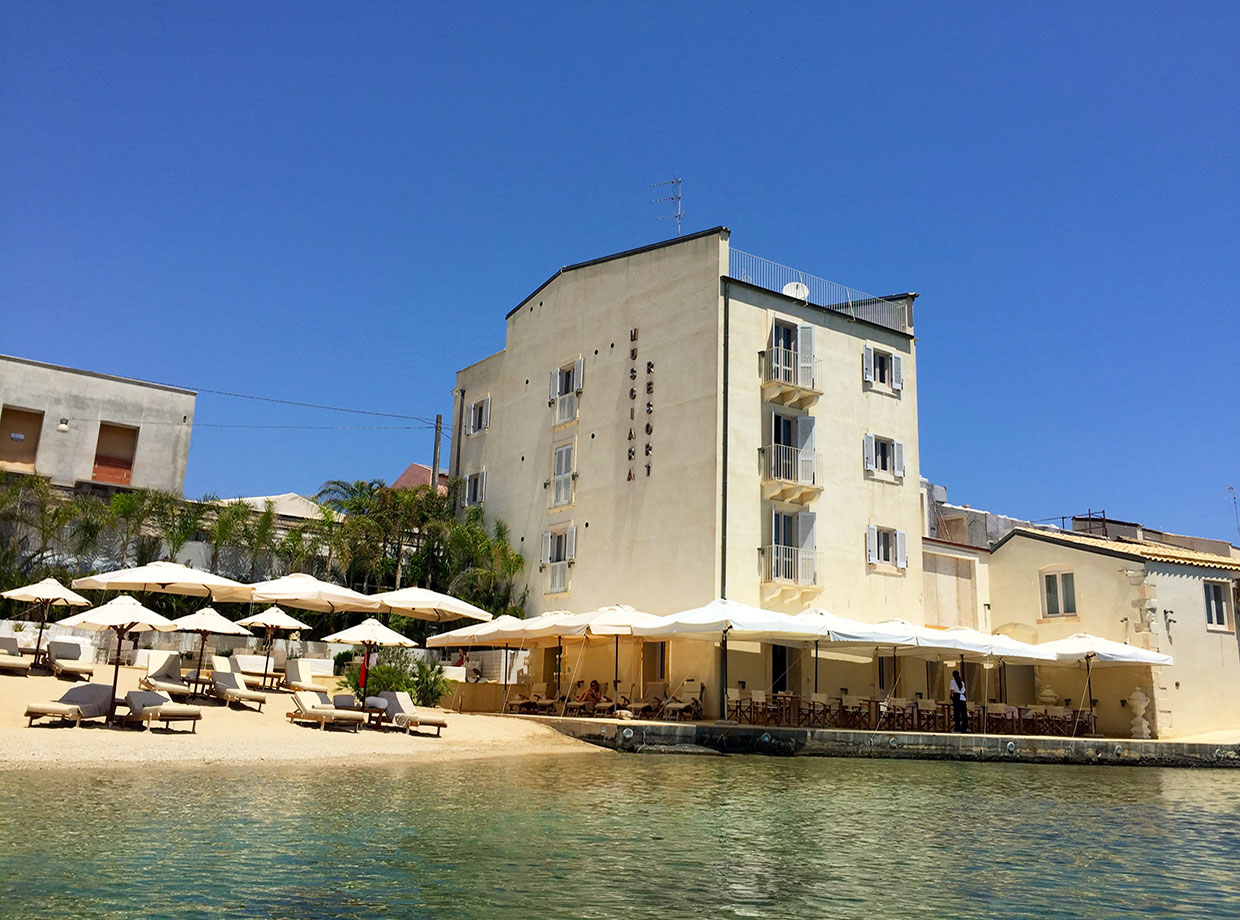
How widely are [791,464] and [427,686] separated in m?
12.4

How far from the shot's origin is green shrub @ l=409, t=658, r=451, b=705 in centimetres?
2652

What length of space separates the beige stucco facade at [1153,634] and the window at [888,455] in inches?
225

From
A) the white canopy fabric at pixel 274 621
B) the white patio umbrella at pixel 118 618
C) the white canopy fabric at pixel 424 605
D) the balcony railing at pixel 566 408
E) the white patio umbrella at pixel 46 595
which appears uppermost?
the balcony railing at pixel 566 408

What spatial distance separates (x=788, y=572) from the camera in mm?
31188

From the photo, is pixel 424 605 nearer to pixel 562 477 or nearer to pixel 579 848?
pixel 562 477

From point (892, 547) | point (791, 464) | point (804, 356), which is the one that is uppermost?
point (804, 356)

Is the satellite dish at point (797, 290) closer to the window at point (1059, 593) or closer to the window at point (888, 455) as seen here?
the window at point (888, 455)

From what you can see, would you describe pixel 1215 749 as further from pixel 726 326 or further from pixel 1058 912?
pixel 1058 912

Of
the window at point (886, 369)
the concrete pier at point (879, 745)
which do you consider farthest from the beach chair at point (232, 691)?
the window at point (886, 369)

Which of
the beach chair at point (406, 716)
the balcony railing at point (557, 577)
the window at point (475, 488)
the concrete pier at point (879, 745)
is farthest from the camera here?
the window at point (475, 488)

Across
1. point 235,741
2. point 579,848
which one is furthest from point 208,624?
point 579,848

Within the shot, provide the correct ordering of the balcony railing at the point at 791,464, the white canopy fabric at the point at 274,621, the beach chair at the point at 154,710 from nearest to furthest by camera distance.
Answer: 1. the beach chair at the point at 154,710
2. the white canopy fabric at the point at 274,621
3. the balcony railing at the point at 791,464

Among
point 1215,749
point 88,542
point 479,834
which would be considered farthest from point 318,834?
point 88,542

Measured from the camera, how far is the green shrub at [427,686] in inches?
1044
